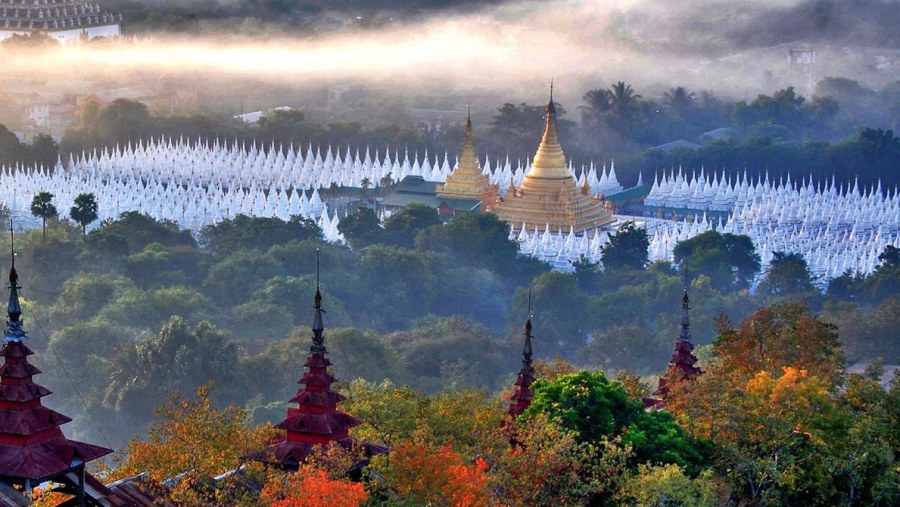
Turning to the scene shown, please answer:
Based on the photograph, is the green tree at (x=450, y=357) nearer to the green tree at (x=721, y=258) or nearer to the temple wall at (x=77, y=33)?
the green tree at (x=721, y=258)

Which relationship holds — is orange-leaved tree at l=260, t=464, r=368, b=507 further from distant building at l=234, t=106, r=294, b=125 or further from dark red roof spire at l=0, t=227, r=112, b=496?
distant building at l=234, t=106, r=294, b=125

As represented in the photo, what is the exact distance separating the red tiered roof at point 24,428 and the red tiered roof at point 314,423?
3427 mm

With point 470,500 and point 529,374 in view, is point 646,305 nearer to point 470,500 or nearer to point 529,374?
point 529,374

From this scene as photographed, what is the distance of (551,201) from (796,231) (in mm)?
9494

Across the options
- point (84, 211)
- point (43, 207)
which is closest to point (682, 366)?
point (43, 207)

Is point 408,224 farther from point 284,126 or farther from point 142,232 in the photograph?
point 284,126

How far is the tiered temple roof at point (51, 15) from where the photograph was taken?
97250mm

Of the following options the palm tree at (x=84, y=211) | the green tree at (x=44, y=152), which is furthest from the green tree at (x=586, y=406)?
the green tree at (x=44, y=152)

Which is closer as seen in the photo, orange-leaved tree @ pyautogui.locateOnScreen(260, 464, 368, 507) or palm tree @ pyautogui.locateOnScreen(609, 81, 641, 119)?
orange-leaved tree @ pyautogui.locateOnScreen(260, 464, 368, 507)

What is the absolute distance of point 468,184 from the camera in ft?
252

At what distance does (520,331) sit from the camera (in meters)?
55.0

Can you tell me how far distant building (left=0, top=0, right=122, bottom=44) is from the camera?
319ft

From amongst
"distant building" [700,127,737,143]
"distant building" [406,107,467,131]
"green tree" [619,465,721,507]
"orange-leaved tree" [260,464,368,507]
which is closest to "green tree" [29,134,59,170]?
"distant building" [406,107,467,131]

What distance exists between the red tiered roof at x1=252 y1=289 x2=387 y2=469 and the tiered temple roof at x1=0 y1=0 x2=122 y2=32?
7243 centimetres
